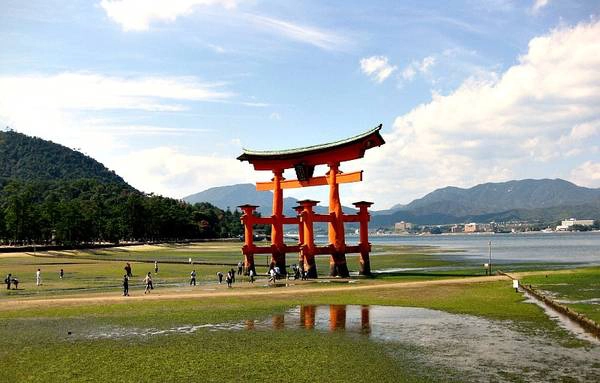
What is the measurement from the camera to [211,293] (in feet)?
131

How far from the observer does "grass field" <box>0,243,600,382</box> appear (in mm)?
17547

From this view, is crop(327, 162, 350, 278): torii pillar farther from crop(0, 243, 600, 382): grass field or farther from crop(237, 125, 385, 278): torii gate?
crop(0, 243, 600, 382): grass field

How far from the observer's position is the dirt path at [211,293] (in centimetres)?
3494

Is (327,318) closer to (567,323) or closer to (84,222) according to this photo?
(567,323)

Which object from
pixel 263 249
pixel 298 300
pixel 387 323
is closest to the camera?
pixel 387 323

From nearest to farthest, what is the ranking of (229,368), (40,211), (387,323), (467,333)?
(229,368) < (467,333) < (387,323) < (40,211)

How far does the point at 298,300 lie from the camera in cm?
3584

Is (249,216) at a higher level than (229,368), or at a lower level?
higher

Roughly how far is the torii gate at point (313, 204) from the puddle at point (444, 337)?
18916mm

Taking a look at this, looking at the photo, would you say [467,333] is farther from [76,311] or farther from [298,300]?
[76,311]

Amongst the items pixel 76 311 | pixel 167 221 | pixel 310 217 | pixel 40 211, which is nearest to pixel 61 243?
pixel 40 211

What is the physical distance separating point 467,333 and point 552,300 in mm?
11112

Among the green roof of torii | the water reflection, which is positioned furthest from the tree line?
the water reflection

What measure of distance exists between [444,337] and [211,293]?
2155 cm
